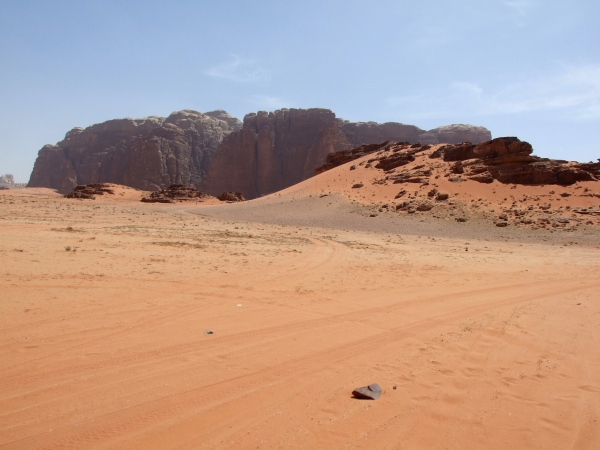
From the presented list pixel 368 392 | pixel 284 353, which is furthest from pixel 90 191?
pixel 368 392

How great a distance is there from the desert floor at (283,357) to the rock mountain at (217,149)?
81803 mm

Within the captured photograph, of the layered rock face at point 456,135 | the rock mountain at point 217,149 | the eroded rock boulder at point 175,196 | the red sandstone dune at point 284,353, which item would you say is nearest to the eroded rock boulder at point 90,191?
the eroded rock boulder at point 175,196

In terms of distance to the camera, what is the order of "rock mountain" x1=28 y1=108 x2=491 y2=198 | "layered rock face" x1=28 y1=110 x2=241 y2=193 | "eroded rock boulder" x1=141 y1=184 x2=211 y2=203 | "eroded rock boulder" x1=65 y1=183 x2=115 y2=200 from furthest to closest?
1. "layered rock face" x1=28 y1=110 x2=241 y2=193
2. "rock mountain" x1=28 y1=108 x2=491 y2=198
3. "eroded rock boulder" x1=141 y1=184 x2=211 y2=203
4. "eroded rock boulder" x1=65 y1=183 x2=115 y2=200

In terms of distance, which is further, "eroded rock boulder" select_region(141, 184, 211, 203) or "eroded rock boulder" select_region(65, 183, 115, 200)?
"eroded rock boulder" select_region(141, 184, 211, 203)

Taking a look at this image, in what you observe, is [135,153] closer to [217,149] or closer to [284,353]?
[217,149]

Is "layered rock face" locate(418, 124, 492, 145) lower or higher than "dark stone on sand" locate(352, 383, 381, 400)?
higher

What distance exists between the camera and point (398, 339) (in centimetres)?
615

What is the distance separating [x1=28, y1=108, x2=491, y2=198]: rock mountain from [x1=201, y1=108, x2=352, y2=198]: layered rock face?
23 cm

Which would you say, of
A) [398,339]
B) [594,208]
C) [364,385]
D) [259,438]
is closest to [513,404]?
[364,385]

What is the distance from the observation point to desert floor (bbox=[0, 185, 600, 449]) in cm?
360

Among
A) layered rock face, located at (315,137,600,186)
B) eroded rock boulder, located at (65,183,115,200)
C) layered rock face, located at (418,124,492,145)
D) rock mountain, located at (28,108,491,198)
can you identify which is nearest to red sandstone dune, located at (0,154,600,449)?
layered rock face, located at (315,137,600,186)

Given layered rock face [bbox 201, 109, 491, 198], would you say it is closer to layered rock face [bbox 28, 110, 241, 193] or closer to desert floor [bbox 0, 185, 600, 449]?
layered rock face [bbox 28, 110, 241, 193]

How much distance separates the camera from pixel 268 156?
95.6m

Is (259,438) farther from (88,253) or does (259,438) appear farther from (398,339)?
(88,253)
